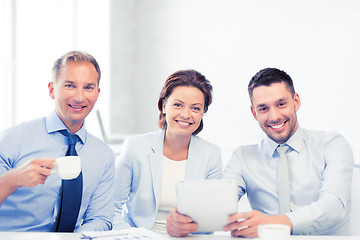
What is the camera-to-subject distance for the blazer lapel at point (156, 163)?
2070 mm

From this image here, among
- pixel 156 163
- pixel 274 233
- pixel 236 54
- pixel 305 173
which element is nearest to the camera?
pixel 274 233

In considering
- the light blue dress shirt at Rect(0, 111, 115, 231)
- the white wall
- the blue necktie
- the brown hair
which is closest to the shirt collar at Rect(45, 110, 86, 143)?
the light blue dress shirt at Rect(0, 111, 115, 231)

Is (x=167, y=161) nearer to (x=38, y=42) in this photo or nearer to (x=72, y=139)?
(x=72, y=139)

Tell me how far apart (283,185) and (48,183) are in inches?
41.2

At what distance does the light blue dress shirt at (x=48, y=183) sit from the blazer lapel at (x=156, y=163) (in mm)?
221

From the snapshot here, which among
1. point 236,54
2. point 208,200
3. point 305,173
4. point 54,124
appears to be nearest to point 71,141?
point 54,124

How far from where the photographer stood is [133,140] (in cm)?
218

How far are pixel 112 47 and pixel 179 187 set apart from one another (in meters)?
3.22

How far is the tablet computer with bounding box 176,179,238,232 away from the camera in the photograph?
1.36 metres

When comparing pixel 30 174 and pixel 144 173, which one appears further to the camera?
pixel 144 173

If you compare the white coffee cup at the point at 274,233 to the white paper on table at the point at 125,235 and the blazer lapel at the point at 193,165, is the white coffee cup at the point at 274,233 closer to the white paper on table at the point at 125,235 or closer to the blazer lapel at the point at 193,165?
the white paper on table at the point at 125,235

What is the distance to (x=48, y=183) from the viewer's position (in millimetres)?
1824

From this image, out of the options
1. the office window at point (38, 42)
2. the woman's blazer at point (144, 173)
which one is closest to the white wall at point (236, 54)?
the office window at point (38, 42)

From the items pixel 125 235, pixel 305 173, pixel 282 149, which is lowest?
pixel 125 235
